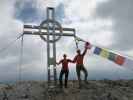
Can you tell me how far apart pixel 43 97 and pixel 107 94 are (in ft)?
15.4

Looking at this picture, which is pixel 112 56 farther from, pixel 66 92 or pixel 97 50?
pixel 66 92

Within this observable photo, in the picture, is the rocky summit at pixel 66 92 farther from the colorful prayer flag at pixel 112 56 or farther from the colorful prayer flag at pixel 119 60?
the colorful prayer flag at pixel 112 56

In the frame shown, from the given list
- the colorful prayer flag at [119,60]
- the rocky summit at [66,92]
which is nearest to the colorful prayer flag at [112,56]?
the colorful prayer flag at [119,60]

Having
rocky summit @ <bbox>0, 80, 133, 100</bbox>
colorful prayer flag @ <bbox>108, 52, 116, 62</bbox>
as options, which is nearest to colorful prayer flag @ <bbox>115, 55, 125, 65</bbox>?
colorful prayer flag @ <bbox>108, 52, 116, 62</bbox>

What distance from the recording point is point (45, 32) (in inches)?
1000

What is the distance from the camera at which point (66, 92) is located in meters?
24.9

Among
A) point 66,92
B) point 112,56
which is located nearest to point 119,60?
point 112,56

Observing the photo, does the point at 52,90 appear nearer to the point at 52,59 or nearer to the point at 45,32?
the point at 52,59

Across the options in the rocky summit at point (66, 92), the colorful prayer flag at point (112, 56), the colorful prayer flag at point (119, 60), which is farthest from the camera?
the colorful prayer flag at point (112, 56)

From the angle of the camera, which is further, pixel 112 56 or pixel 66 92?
pixel 112 56

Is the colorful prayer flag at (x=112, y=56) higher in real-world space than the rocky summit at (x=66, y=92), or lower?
higher

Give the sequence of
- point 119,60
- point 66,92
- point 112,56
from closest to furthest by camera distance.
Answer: point 66,92, point 119,60, point 112,56

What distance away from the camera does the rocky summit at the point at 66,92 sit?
24297 millimetres

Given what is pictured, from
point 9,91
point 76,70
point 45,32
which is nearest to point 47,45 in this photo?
point 45,32
